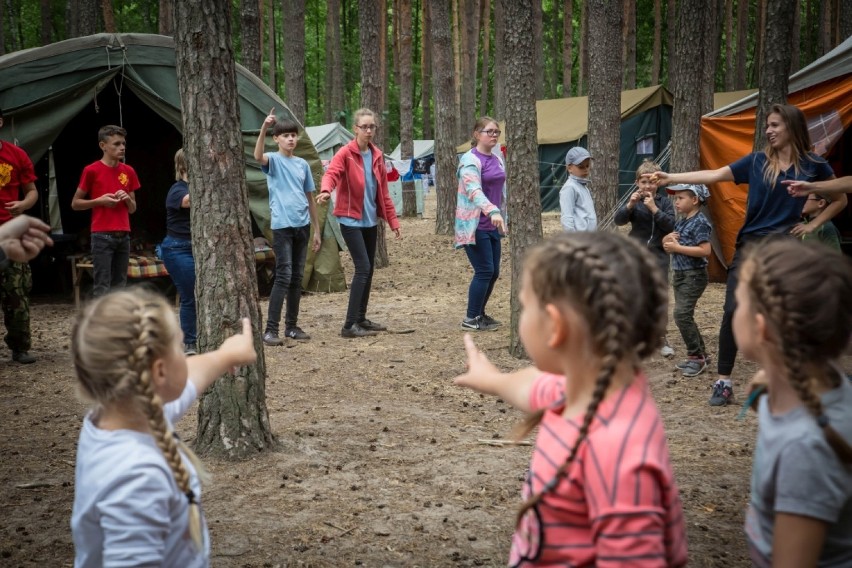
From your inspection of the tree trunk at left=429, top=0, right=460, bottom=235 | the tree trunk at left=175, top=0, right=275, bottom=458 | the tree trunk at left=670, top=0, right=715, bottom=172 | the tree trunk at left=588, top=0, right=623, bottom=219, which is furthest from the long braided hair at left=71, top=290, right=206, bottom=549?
the tree trunk at left=429, top=0, right=460, bottom=235

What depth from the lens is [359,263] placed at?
24.8 ft

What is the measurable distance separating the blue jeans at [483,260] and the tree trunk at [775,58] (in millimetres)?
2957

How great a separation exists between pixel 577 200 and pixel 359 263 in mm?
2124

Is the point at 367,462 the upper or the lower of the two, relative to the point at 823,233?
lower

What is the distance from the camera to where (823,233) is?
6.36m

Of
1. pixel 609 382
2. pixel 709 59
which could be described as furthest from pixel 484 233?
pixel 709 59

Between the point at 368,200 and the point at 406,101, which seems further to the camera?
the point at 406,101

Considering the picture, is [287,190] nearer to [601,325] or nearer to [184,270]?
[184,270]

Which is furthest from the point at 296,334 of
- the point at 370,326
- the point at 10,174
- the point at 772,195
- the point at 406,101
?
the point at 406,101

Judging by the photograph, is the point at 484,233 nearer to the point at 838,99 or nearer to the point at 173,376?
the point at 838,99

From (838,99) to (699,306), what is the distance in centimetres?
265

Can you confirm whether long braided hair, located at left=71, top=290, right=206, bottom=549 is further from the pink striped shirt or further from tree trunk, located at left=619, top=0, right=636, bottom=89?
tree trunk, located at left=619, top=0, right=636, bottom=89

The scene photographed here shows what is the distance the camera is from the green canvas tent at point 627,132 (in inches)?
800

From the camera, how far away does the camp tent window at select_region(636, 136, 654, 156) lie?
20.5m
